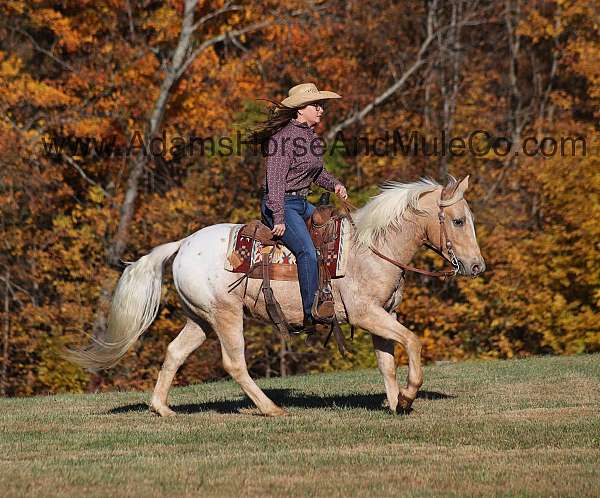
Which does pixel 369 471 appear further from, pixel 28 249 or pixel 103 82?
pixel 103 82

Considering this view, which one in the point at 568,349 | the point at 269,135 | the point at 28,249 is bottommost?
the point at 568,349

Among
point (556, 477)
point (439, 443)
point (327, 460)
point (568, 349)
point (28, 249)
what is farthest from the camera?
point (28, 249)

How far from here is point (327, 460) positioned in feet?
27.7

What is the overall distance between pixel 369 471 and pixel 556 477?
4.13 feet

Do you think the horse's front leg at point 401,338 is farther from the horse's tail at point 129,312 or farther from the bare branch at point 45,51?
the bare branch at point 45,51

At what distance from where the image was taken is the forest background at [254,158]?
2594 cm

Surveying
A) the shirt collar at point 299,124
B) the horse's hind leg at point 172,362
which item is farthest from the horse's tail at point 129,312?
the shirt collar at point 299,124

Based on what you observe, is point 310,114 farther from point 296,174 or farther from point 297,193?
point 297,193

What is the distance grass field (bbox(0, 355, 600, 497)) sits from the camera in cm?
759

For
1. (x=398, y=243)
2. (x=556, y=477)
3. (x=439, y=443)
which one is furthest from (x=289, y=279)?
(x=556, y=477)

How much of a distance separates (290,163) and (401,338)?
6.24 feet

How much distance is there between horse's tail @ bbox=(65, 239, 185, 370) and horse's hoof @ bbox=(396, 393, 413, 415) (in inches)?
102

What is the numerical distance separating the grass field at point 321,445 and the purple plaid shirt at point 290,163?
2.06 meters

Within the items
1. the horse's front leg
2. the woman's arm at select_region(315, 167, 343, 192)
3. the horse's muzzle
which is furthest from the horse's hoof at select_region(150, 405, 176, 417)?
the horse's muzzle
